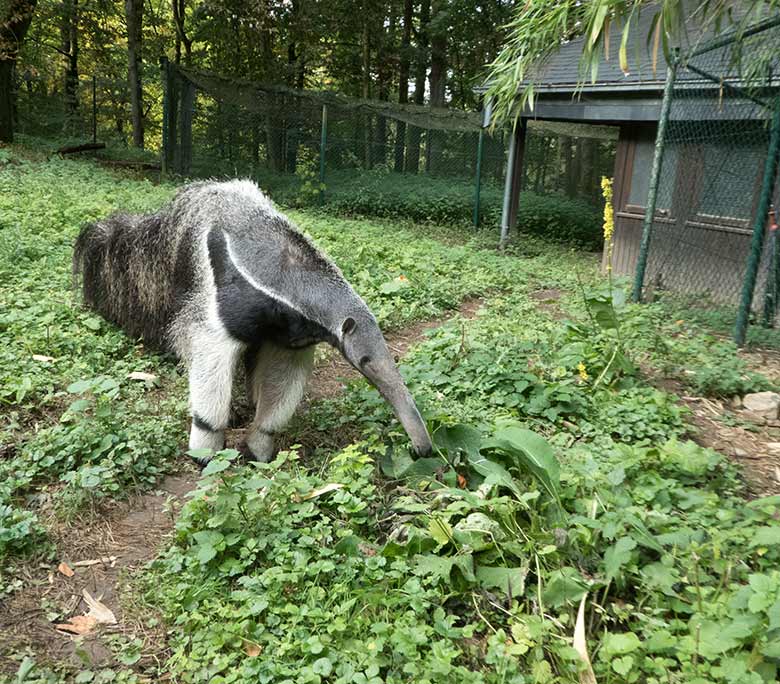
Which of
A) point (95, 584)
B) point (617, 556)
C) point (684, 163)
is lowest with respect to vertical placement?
point (95, 584)

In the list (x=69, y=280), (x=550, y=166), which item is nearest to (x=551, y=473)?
(x=69, y=280)

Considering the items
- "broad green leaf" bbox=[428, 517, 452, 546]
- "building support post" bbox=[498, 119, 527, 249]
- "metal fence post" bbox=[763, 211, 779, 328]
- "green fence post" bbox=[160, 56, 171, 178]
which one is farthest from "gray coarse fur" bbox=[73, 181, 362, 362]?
"green fence post" bbox=[160, 56, 171, 178]

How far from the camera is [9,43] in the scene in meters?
13.4

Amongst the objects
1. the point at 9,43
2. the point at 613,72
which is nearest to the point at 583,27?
the point at 613,72

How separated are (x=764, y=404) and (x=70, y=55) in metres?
23.8

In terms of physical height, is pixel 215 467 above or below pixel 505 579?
above

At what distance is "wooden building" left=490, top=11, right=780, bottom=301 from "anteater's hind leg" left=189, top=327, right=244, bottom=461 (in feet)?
15.7

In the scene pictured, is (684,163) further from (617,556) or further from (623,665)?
(623,665)

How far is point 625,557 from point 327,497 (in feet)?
4.00

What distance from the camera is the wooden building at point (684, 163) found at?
7.16 metres

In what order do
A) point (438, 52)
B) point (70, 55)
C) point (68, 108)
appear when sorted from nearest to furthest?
point (438, 52) → point (68, 108) → point (70, 55)

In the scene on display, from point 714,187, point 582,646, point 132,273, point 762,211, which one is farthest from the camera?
point 714,187

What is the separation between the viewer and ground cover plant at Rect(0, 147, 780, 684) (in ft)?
6.86

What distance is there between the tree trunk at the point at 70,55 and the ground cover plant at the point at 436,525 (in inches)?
596
